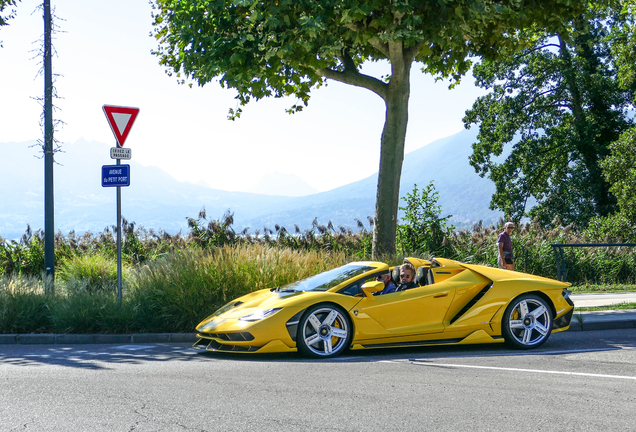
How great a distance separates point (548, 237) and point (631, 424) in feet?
47.4

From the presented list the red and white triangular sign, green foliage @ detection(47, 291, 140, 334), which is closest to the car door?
green foliage @ detection(47, 291, 140, 334)

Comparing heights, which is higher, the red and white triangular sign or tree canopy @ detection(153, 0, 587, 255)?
tree canopy @ detection(153, 0, 587, 255)

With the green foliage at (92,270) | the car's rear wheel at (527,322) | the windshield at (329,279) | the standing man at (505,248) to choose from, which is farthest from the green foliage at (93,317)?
the standing man at (505,248)

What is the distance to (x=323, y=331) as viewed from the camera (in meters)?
7.35

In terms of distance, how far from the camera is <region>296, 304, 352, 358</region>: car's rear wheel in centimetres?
726

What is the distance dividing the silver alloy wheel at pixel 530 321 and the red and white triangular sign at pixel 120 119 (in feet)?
21.1

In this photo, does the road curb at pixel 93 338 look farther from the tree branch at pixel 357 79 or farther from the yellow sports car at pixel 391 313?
the tree branch at pixel 357 79

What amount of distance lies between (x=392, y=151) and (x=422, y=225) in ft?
12.7

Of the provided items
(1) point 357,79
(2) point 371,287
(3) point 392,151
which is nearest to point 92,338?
(2) point 371,287

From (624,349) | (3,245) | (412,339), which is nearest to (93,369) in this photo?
(412,339)

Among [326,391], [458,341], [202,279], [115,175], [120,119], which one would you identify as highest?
[120,119]

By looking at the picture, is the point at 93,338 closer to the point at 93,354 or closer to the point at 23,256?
the point at 93,354

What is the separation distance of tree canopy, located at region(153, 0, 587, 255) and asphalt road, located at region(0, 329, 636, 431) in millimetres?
6039

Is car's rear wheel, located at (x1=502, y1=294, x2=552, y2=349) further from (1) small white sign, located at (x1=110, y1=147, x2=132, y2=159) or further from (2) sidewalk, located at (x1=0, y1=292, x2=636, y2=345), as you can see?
(1) small white sign, located at (x1=110, y1=147, x2=132, y2=159)
